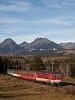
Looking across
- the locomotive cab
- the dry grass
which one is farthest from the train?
the dry grass

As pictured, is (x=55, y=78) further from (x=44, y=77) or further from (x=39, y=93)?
(x=39, y=93)

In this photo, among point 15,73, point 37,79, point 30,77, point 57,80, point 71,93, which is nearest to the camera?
point 71,93

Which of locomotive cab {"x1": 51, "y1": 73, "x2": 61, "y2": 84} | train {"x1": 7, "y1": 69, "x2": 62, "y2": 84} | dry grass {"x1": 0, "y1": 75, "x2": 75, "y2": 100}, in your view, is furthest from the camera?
train {"x1": 7, "y1": 69, "x2": 62, "y2": 84}

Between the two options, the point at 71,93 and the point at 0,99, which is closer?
the point at 0,99

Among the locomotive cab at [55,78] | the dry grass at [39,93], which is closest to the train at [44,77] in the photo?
the locomotive cab at [55,78]

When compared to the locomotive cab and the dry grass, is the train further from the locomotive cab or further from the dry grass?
the dry grass

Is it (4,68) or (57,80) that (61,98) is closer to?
(57,80)

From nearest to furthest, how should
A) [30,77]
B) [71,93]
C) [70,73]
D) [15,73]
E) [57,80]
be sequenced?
1. [71,93]
2. [57,80]
3. [30,77]
4. [15,73]
5. [70,73]

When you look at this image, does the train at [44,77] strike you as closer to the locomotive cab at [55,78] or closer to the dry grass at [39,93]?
the locomotive cab at [55,78]

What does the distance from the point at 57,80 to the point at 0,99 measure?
33196mm

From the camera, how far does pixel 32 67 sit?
15550cm

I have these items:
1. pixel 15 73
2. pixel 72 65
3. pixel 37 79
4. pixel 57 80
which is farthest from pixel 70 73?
pixel 57 80

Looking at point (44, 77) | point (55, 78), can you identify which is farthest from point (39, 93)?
point (44, 77)

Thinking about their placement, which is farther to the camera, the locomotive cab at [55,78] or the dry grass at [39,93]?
the locomotive cab at [55,78]
